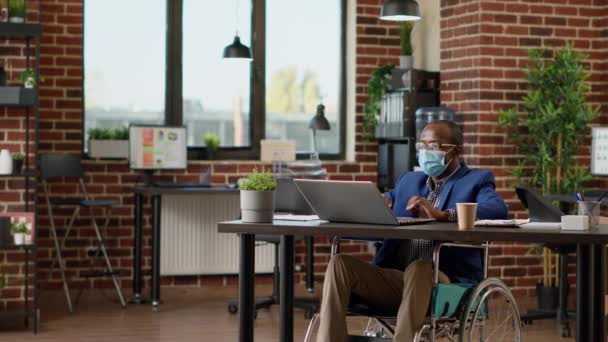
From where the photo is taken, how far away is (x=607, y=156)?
6.77m

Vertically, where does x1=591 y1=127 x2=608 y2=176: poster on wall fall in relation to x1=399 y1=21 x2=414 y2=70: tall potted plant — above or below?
below

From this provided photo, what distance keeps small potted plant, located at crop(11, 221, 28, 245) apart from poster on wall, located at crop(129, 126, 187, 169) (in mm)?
1343

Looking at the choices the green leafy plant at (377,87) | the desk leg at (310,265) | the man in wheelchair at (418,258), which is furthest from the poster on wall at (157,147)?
the man in wheelchair at (418,258)

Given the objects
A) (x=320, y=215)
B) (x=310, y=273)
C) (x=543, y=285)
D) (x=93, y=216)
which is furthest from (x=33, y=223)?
(x=543, y=285)

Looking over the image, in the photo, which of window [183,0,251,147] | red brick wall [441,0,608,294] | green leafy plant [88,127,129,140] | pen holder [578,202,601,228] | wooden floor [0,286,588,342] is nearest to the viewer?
pen holder [578,202,601,228]

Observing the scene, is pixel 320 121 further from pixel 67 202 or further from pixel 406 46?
pixel 67 202

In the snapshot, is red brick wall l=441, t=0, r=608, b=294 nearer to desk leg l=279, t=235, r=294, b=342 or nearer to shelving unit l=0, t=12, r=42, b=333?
shelving unit l=0, t=12, r=42, b=333

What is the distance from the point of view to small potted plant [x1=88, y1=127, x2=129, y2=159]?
7.51 m

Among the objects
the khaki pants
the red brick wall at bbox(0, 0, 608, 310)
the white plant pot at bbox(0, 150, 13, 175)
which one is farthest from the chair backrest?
the khaki pants

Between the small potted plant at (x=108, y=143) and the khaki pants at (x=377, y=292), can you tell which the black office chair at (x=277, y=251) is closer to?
the khaki pants at (x=377, y=292)

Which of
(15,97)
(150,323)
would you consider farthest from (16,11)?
(150,323)

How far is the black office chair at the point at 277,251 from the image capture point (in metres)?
5.36

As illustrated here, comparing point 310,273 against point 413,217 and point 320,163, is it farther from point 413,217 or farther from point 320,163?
point 413,217

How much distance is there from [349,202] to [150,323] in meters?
2.90
